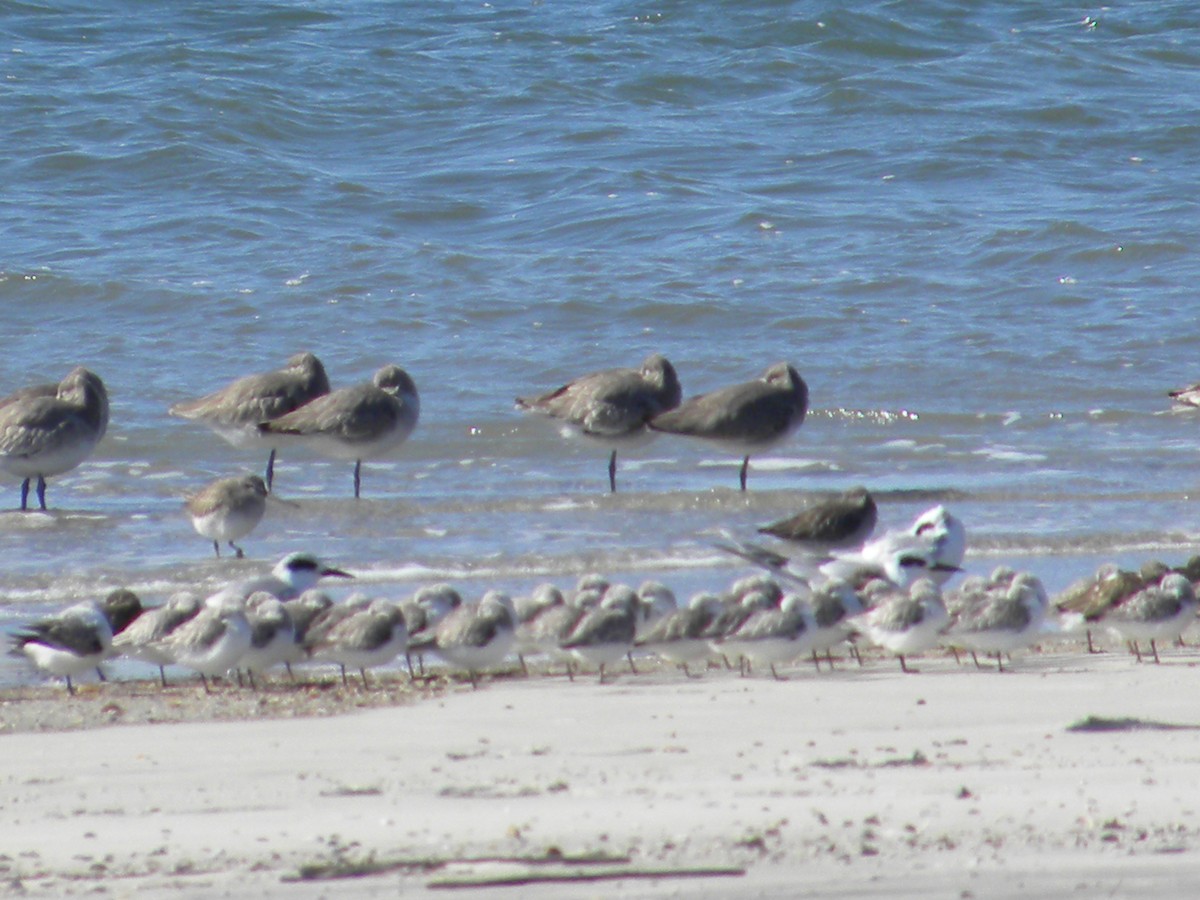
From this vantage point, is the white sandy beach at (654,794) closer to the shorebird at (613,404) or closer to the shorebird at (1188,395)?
the shorebird at (613,404)

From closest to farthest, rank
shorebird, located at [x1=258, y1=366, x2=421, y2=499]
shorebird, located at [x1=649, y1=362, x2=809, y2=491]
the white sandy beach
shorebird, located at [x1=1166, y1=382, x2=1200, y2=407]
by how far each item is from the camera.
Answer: the white sandy beach, shorebird, located at [x1=258, y1=366, x2=421, y2=499], shorebird, located at [x1=649, y1=362, x2=809, y2=491], shorebird, located at [x1=1166, y1=382, x2=1200, y2=407]

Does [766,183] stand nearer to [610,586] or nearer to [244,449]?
[244,449]

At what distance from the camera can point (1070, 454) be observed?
45.0 ft

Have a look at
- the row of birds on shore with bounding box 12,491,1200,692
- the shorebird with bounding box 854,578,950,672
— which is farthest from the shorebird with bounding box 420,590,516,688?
the shorebird with bounding box 854,578,950,672

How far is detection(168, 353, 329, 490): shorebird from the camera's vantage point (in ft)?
42.0

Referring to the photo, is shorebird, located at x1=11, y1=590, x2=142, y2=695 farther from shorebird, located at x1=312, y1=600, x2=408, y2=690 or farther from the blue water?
the blue water

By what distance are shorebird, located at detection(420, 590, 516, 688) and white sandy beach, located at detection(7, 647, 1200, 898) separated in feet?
0.86

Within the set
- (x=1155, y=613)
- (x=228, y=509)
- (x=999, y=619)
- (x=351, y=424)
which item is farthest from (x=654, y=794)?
(x=351, y=424)

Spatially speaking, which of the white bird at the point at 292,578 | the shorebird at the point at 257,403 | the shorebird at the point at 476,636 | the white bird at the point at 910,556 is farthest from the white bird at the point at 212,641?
the shorebird at the point at 257,403

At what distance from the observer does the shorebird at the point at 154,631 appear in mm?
7672

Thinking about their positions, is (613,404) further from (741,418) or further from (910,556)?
(910,556)

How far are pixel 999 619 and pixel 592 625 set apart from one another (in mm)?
1469

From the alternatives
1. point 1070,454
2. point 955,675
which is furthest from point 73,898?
point 1070,454

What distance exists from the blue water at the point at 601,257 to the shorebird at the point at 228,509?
0.16 metres
